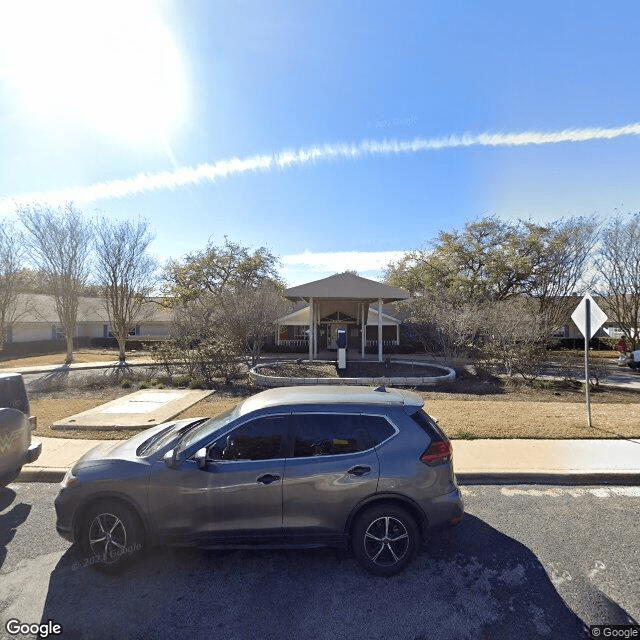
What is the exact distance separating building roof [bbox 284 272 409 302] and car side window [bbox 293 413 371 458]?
49.4 ft

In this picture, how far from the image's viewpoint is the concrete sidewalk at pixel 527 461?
5359 millimetres

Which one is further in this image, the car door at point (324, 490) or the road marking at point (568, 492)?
the road marking at point (568, 492)

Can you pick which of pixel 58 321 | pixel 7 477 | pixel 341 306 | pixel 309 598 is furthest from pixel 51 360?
pixel 309 598

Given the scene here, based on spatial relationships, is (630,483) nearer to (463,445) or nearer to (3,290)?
(463,445)

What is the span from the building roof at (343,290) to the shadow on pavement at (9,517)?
46.2 ft

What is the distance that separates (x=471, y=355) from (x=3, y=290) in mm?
30030

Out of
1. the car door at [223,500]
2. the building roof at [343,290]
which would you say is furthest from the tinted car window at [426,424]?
the building roof at [343,290]

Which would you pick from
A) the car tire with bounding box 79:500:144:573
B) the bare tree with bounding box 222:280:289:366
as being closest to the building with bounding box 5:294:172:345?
the bare tree with bounding box 222:280:289:366

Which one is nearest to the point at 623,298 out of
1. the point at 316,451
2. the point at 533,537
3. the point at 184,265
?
the point at 533,537

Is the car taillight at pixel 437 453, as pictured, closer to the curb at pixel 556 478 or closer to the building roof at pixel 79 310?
the curb at pixel 556 478

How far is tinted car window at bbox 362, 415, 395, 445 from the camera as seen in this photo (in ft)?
11.4

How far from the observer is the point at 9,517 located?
440 centimetres

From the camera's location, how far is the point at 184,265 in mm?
36469

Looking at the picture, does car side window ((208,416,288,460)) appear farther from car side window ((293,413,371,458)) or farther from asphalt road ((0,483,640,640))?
asphalt road ((0,483,640,640))
